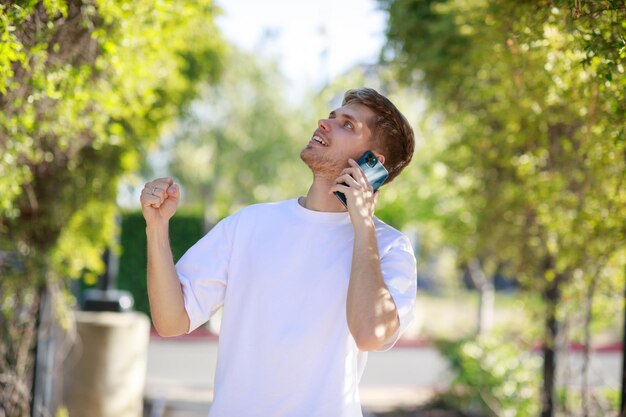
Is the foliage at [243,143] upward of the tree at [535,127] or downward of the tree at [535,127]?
upward

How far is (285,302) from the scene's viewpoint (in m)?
2.39

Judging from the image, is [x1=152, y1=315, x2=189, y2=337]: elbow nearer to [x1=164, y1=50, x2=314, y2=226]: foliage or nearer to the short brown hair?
the short brown hair

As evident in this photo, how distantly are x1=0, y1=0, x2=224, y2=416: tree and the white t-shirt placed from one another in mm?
979

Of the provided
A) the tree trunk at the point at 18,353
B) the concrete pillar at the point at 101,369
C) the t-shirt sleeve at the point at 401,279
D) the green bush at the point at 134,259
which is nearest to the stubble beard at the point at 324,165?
the t-shirt sleeve at the point at 401,279

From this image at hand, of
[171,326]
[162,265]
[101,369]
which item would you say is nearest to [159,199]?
[162,265]

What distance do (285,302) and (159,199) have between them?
451 millimetres

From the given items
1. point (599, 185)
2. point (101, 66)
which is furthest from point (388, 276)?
point (599, 185)

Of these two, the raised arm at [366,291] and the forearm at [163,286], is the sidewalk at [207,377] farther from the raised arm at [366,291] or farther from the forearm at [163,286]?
the raised arm at [366,291]

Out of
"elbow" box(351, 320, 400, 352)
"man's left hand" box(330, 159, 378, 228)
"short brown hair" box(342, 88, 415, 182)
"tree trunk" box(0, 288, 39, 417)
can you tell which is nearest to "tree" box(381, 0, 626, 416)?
"short brown hair" box(342, 88, 415, 182)

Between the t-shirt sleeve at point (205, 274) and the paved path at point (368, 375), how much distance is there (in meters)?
4.92

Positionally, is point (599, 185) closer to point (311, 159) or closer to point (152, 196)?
point (311, 159)

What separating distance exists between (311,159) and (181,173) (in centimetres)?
1882

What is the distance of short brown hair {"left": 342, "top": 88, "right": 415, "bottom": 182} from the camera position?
2.58 meters

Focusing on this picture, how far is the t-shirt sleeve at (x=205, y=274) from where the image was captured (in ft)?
A: 8.07
